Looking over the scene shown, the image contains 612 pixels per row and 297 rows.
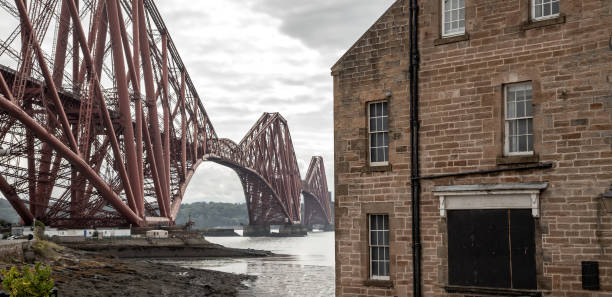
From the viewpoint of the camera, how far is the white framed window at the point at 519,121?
717 inches

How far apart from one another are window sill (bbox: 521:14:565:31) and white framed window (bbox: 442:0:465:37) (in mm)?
1781

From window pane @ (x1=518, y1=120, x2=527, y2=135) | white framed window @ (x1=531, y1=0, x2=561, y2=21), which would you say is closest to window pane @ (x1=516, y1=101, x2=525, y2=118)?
window pane @ (x1=518, y1=120, x2=527, y2=135)

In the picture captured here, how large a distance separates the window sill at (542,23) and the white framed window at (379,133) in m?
4.40

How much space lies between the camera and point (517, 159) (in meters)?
18.1

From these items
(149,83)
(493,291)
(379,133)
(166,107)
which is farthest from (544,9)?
(166,107)

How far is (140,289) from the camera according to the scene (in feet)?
116

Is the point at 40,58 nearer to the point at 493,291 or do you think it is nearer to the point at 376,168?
the point at 376,168

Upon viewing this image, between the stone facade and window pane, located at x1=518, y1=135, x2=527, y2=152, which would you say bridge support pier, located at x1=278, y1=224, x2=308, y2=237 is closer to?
the stone facade

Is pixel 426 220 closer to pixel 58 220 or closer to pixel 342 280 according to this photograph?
pixel 342 280

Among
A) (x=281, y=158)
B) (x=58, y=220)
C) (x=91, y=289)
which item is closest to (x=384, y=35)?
(x=91, y=289)

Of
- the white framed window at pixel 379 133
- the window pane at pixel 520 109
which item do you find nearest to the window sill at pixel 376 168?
the white framed window at pixel 379 133

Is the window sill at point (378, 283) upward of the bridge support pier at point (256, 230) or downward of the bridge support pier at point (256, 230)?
upward

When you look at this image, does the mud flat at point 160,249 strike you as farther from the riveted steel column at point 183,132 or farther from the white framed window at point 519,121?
the white framed window at point 519,121

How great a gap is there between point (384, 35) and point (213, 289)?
962 inches
